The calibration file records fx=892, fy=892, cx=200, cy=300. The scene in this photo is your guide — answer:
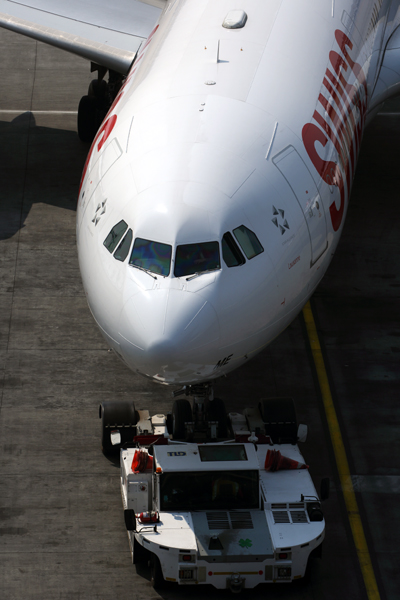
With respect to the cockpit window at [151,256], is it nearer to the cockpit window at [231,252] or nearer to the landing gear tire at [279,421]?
the cockpit window at [231,252]

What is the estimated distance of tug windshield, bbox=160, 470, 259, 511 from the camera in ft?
41.8

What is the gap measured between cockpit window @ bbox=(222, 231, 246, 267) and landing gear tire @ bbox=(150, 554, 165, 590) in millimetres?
4296

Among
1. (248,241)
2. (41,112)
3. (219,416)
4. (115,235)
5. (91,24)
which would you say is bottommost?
(41,112)

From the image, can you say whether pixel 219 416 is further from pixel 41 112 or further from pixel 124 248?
pixel 41 112

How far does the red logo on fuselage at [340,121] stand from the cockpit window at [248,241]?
2.41 metres

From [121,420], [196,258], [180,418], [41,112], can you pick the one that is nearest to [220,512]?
[180,418]

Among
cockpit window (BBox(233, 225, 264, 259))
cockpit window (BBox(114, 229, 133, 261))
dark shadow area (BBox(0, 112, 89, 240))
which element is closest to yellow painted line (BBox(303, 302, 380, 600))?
cockpit window (BBox(233, 225, 264, 259))

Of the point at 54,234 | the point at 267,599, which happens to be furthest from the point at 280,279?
the point at 54,234

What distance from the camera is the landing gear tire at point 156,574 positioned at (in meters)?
12.4

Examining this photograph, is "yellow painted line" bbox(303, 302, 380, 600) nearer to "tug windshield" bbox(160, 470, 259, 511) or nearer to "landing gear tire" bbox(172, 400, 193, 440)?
"tug windshield" bbox(160, 470, 259, 511)

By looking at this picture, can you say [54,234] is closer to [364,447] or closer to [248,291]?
[364,447]

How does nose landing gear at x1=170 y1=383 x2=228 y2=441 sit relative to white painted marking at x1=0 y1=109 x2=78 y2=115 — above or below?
above

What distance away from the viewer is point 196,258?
11.2 metres

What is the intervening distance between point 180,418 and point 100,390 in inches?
118
